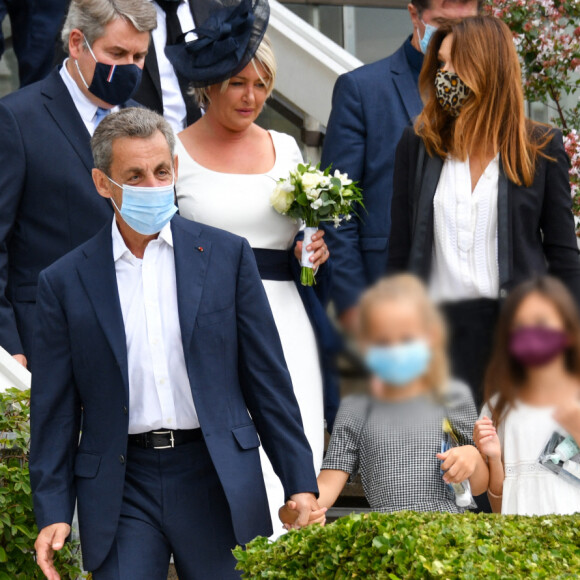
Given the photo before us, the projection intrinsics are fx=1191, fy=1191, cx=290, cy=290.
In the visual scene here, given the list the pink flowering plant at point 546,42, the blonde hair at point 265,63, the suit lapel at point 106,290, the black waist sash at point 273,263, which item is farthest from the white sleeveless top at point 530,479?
the pink flowering plant at point 546,42

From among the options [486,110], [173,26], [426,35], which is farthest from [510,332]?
[173,26]

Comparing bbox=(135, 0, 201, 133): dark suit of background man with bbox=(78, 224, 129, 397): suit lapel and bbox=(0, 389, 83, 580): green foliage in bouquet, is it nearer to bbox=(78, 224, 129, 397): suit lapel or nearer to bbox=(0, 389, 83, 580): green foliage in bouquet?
bbox=(0, 389, 83, 580): green foliage in bouquet

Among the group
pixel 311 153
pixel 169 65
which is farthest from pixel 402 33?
pixel 169 65

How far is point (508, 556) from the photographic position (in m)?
2.70

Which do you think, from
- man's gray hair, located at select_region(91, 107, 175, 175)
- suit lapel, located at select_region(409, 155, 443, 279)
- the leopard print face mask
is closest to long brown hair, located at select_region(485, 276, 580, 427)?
suit lapel, located at select_region(409, 155, 443, 279)

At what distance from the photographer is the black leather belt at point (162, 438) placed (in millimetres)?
3691

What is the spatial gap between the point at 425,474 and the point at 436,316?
2.20 meters

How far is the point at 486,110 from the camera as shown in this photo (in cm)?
300

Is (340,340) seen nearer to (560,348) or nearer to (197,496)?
(560,348)

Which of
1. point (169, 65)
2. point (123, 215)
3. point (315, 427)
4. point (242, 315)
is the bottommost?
point (315, 427)

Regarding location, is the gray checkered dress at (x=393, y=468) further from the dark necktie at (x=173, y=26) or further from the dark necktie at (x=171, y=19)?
the dark necktie at (x=171, y=19)

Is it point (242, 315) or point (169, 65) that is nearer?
point (242, 315)

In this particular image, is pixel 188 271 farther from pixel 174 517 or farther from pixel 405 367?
pixel 405 367

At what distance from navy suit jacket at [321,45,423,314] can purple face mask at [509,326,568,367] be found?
3309mm
